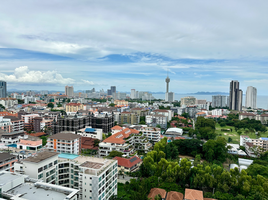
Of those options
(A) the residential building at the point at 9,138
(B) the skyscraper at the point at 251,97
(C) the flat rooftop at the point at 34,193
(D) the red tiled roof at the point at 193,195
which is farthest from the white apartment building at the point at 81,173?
(B) the skyscraper at the point at 251,97

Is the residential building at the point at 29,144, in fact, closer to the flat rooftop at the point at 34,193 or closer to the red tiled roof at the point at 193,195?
the flat rooftop at the point at 34,193

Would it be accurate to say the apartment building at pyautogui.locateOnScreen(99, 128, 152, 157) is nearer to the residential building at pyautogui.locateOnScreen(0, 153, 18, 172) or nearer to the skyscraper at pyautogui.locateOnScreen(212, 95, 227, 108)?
the residential building at pyautogui.locateOnScreen(0, 153, 18, 172)

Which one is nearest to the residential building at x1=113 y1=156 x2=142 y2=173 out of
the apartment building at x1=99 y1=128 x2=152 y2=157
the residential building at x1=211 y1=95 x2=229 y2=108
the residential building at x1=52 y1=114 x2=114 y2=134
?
the apartment building at x1=99 y1=128 x2=152 y2=157

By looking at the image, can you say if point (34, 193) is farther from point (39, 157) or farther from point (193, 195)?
point (193, 195)

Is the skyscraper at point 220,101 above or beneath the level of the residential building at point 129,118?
above

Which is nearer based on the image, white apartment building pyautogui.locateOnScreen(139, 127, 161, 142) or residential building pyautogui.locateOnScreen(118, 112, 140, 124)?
white apartment building pyautogui.locateOnScreen(139, 127, 161, 142)

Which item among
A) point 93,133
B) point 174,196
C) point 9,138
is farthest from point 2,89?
point 174,196
